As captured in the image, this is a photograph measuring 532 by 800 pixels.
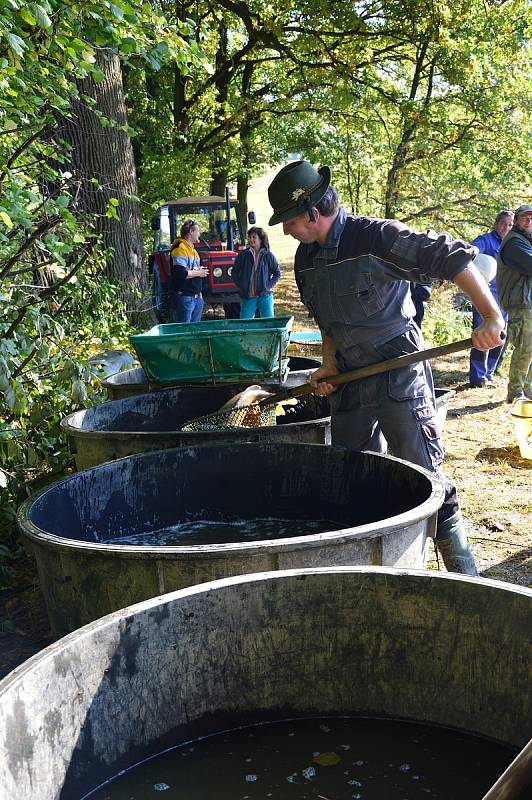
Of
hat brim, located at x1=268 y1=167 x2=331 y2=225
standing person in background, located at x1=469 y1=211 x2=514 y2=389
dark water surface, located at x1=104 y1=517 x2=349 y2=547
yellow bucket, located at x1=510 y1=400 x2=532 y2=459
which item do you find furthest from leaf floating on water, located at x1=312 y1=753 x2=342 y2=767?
standing person in background, located at x1=469 y1=211 x2=514 y2=389

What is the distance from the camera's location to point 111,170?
1226 cm

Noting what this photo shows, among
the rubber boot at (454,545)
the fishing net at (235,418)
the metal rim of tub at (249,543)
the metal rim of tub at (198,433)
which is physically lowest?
the rubber boot at (454,545)

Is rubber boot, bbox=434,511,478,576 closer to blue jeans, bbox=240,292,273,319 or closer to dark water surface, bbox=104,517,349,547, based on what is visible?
dark water surface, bbox=104,517,349,547

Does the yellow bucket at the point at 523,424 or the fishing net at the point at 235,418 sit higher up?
the fishing net at the point at 235,418

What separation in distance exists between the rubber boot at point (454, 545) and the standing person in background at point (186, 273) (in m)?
9.36

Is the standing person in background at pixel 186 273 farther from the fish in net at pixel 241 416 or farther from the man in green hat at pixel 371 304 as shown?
the man in green hat at pixel 371 304

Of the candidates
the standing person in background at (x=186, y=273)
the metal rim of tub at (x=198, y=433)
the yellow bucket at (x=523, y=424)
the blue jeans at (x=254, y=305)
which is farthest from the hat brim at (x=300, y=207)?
the standing person in background at (x=186, y=273)

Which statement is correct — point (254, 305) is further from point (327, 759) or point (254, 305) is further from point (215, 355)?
point (327, 759)

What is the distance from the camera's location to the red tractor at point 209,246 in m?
17.5

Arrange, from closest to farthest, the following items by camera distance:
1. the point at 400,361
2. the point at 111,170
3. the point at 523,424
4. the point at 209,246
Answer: the point at 400,361
the point at 523,424
the point at 111,170
the point at 209,246

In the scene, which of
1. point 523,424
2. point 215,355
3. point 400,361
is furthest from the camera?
point 523,424

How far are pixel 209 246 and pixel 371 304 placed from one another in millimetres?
14913

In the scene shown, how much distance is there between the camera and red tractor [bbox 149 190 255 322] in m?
17.5

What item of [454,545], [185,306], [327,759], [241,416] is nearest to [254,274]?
[185,306]
